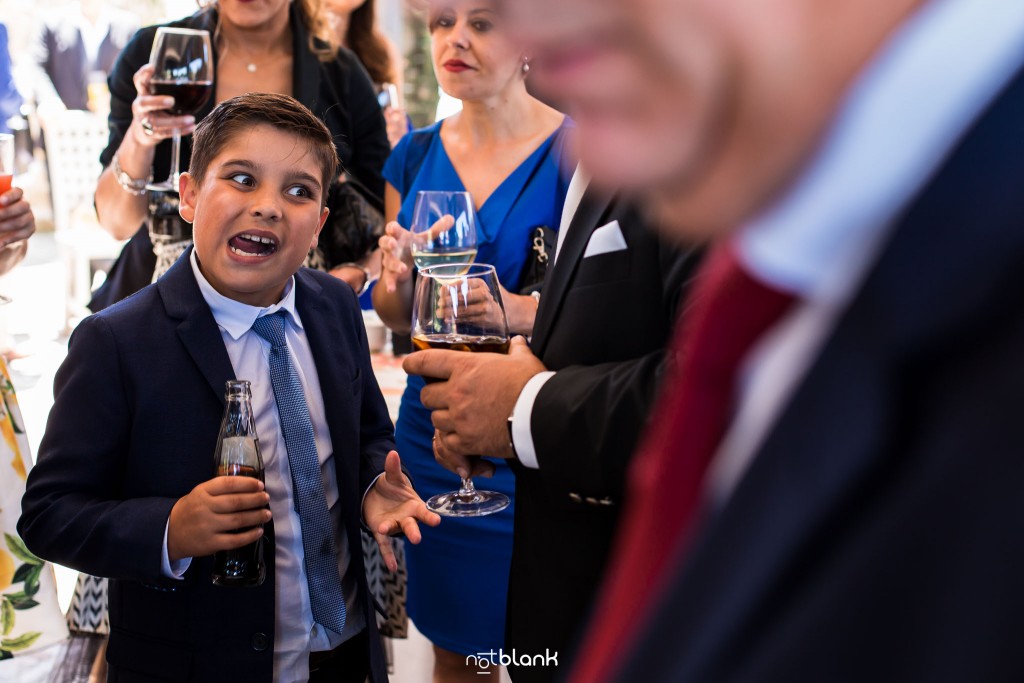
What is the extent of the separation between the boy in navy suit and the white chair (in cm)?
563

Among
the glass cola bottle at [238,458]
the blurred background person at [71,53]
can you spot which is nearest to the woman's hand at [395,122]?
the glass cola bottle at [238,458]

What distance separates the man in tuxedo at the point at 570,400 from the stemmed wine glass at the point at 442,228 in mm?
778

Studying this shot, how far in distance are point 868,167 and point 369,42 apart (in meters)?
3.92

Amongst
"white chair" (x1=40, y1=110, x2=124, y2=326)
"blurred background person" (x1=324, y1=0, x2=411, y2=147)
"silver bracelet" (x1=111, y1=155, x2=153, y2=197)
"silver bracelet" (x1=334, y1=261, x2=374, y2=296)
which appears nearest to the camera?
"silver bracelet" (x1=111, y1=155, x2=153, y2=197)

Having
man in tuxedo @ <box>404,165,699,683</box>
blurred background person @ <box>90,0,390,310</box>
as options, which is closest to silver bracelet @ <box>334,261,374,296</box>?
blurred background person @ <box>90,0,390,310</box>

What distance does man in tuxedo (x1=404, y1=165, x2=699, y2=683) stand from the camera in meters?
1.32

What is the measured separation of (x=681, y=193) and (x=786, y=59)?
7cm

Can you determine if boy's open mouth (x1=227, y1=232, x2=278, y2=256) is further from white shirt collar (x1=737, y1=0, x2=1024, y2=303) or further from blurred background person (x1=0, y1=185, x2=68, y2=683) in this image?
white shirt collar (x1=737, y1=0, x2=1024, y2=303)

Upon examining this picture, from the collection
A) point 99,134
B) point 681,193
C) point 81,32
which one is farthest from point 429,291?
point 81,32

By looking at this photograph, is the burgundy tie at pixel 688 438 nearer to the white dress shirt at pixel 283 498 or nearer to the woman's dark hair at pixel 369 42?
the white dress shirt at pixel 283 498

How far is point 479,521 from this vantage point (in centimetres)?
258

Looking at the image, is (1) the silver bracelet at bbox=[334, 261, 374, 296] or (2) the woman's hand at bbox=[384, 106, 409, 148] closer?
(1) the silver bracelet at bbox=[334, 261, 374, 296]

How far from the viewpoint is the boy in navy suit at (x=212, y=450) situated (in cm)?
169

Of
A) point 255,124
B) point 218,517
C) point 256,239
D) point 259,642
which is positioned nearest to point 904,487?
point 218,517
